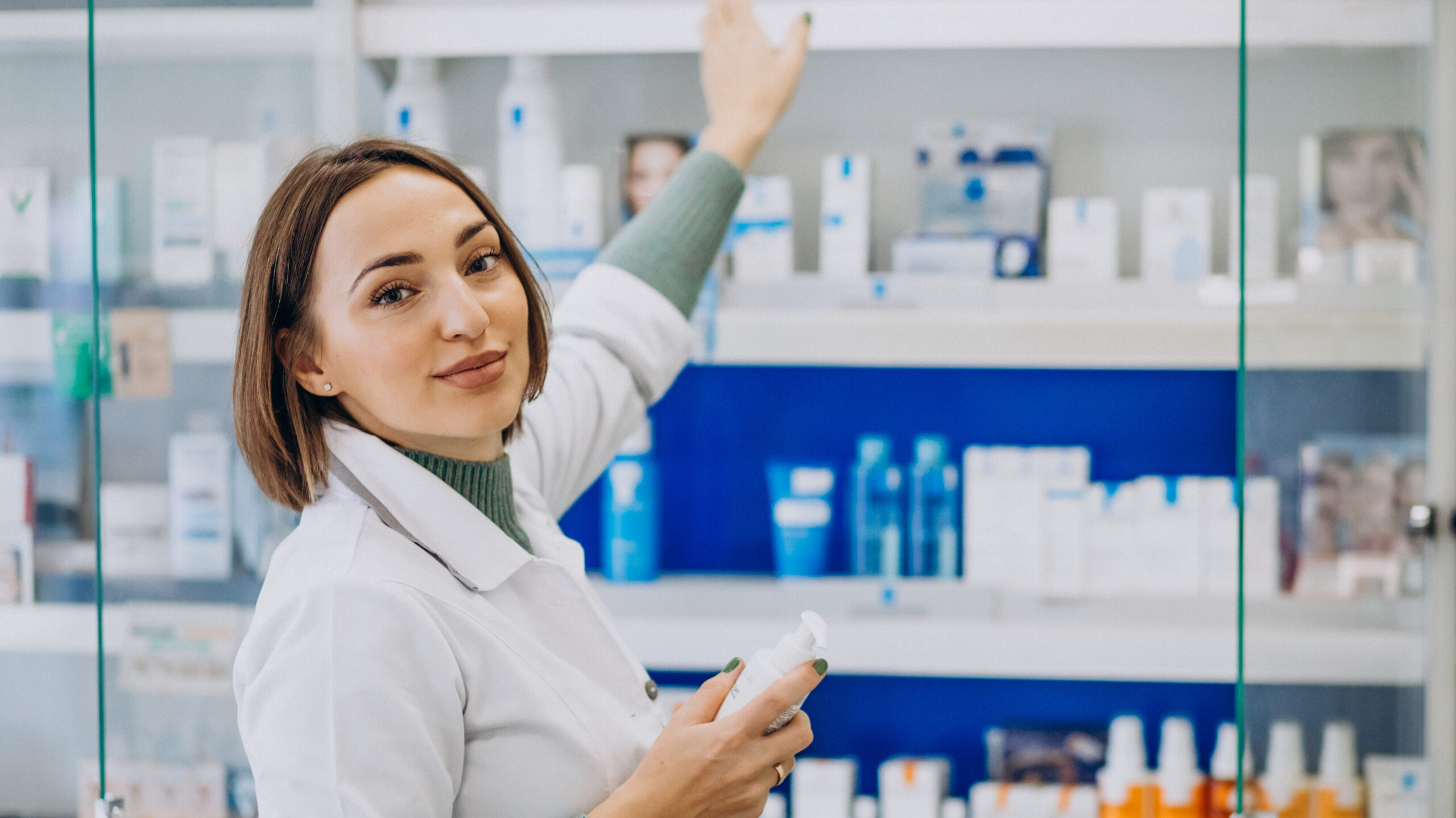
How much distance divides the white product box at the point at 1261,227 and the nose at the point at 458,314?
0.73m

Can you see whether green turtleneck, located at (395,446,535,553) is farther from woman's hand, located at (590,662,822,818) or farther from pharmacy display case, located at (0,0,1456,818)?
pharmacy display case, located at (0,0,1456,818)

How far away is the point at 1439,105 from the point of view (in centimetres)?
121

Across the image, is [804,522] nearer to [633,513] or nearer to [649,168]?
[633,513]

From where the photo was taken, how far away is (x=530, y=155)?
1.65 metres

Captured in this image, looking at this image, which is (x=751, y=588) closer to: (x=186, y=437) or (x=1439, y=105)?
(x=186, y=437)

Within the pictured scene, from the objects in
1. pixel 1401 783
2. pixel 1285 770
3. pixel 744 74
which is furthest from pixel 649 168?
pixel 1401 783

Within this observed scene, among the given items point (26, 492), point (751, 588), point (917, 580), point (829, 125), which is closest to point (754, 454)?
point (751, 588)

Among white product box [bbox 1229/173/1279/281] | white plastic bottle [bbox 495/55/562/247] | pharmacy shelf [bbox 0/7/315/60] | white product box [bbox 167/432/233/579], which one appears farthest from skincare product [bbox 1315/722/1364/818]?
pharmacy shelf [bbox 0/7/315/60]

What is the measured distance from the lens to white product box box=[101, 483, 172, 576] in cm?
149

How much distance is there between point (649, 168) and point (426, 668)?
1.07 m

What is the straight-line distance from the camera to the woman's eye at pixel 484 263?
85cm

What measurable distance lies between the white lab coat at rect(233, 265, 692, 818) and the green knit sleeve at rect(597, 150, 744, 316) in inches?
12.5

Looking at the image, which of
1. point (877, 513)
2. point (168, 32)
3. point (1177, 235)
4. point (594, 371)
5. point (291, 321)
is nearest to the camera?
point (291, 321)

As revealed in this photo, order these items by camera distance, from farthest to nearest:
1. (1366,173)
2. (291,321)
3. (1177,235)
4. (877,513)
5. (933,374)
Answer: (933,374)
(877,513)
(1177,235)
(1366,173)
(291,321)
